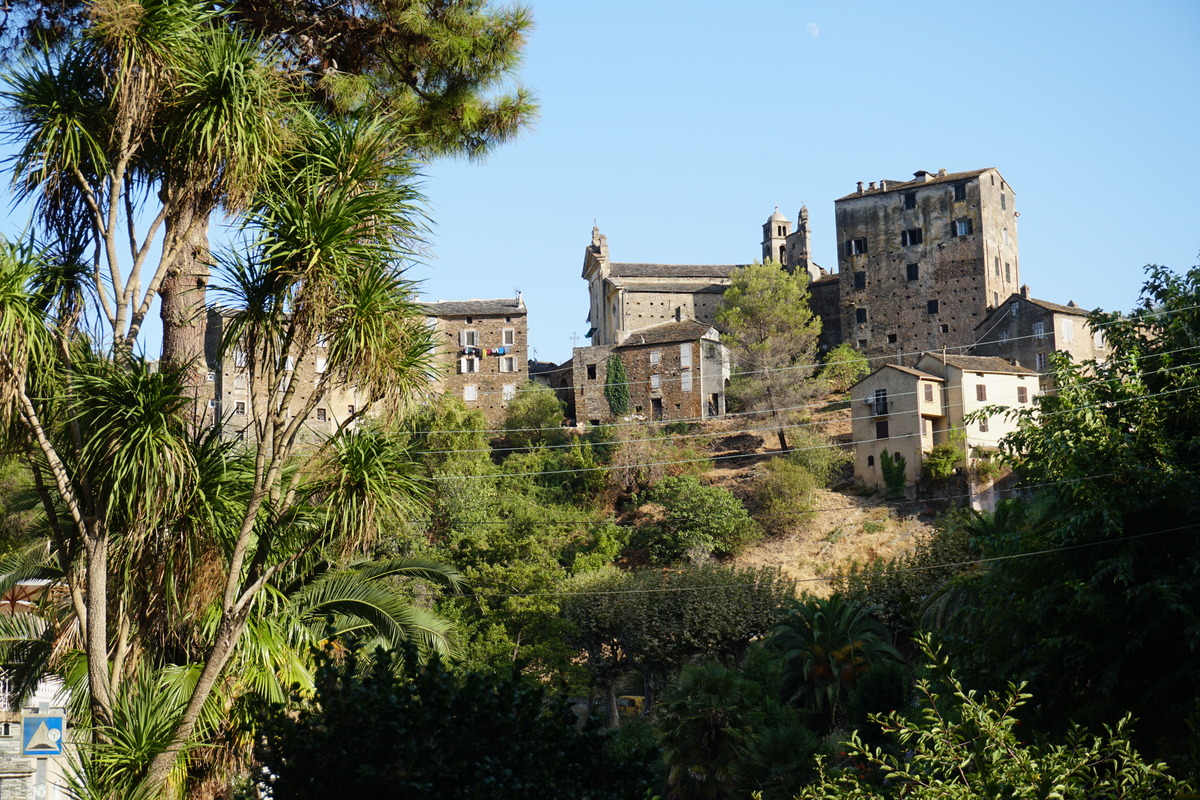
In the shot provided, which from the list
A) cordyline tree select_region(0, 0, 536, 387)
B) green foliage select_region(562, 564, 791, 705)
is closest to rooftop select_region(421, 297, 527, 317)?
green foliage select_region(562, 564, 791, 705)

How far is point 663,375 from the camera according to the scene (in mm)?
67250

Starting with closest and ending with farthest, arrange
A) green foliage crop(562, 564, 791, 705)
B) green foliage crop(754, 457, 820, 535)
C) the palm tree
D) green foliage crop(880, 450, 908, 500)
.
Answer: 1. the palm tree
2. green foliage crop(562, 564, 791, 705)
3. green foliage crop(754, 457, 820, 535)
4. green foliage crop(880, 450, 908, 500)

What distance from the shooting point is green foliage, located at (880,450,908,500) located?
174ft

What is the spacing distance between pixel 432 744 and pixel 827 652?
26953mm

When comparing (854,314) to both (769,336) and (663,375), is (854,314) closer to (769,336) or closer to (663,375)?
(769,336)

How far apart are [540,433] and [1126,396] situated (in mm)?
47278

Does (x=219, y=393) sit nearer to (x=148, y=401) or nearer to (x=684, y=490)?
(x=684, y=490)

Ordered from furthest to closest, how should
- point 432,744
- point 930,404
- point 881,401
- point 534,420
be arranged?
1. point 534,420
2. point 881,401
3. point 930,404
4. point 432,744

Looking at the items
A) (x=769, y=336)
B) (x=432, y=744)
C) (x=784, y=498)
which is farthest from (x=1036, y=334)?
(x=432, y=744)

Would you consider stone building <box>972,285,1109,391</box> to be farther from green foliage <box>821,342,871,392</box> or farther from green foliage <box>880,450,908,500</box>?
green foliage <box>880,450,908,500</box>

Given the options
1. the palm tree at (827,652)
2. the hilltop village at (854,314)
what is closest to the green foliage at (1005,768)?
the palm tree at (827,652)

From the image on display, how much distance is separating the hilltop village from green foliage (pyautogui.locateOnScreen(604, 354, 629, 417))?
1.23 feet

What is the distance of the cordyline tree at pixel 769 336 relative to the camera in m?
65.1

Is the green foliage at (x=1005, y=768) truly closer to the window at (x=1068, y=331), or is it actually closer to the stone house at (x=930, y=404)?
the stone house at (x=930, y=404)
